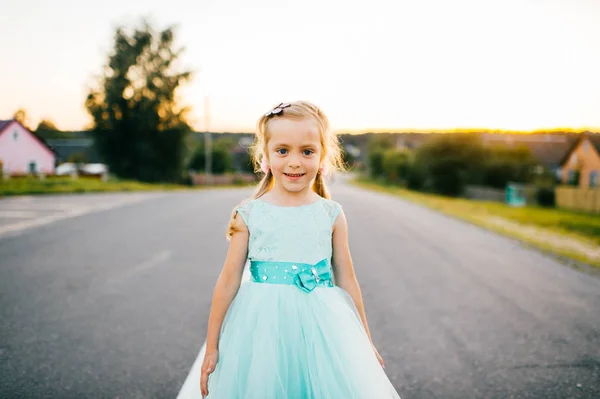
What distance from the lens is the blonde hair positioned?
80.0 inches

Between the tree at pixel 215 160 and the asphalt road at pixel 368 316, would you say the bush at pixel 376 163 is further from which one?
the asphalt road at pixel 368 316

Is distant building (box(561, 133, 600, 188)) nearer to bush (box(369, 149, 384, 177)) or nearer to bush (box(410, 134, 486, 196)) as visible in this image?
bush (box(410, 134, 486, 196))

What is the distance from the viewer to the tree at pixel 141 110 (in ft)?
144

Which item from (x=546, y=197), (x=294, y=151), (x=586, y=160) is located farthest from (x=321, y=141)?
(x=586, y=160)

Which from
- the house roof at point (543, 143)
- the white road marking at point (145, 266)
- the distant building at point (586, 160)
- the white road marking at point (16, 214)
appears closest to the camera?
the white road marking at point (145, 266)

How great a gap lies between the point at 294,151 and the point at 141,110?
44782 millimetres

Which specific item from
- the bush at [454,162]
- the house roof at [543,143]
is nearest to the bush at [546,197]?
the bush at [454,162]

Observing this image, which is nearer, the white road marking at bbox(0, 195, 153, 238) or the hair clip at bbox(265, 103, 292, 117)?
the hair clip at bbox(265, 103, 292, 117)

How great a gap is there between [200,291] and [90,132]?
137ft

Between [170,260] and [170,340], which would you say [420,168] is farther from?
[170,340]

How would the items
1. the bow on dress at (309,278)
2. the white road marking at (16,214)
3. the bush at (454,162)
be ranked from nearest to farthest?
1. the bow on dress at (309,278)
2. the white road marking at (16,214)
3. the bush at (454,162)

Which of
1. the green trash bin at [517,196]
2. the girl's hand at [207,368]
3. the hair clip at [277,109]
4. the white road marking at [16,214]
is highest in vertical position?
the hair clip at [277,109]

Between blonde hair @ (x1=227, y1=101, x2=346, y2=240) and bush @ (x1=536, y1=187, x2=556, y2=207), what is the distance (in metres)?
27.0

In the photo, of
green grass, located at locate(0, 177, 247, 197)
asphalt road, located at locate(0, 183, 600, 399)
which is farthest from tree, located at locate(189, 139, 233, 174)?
asphalt road, located at locate(0, 183, 600, 399)
